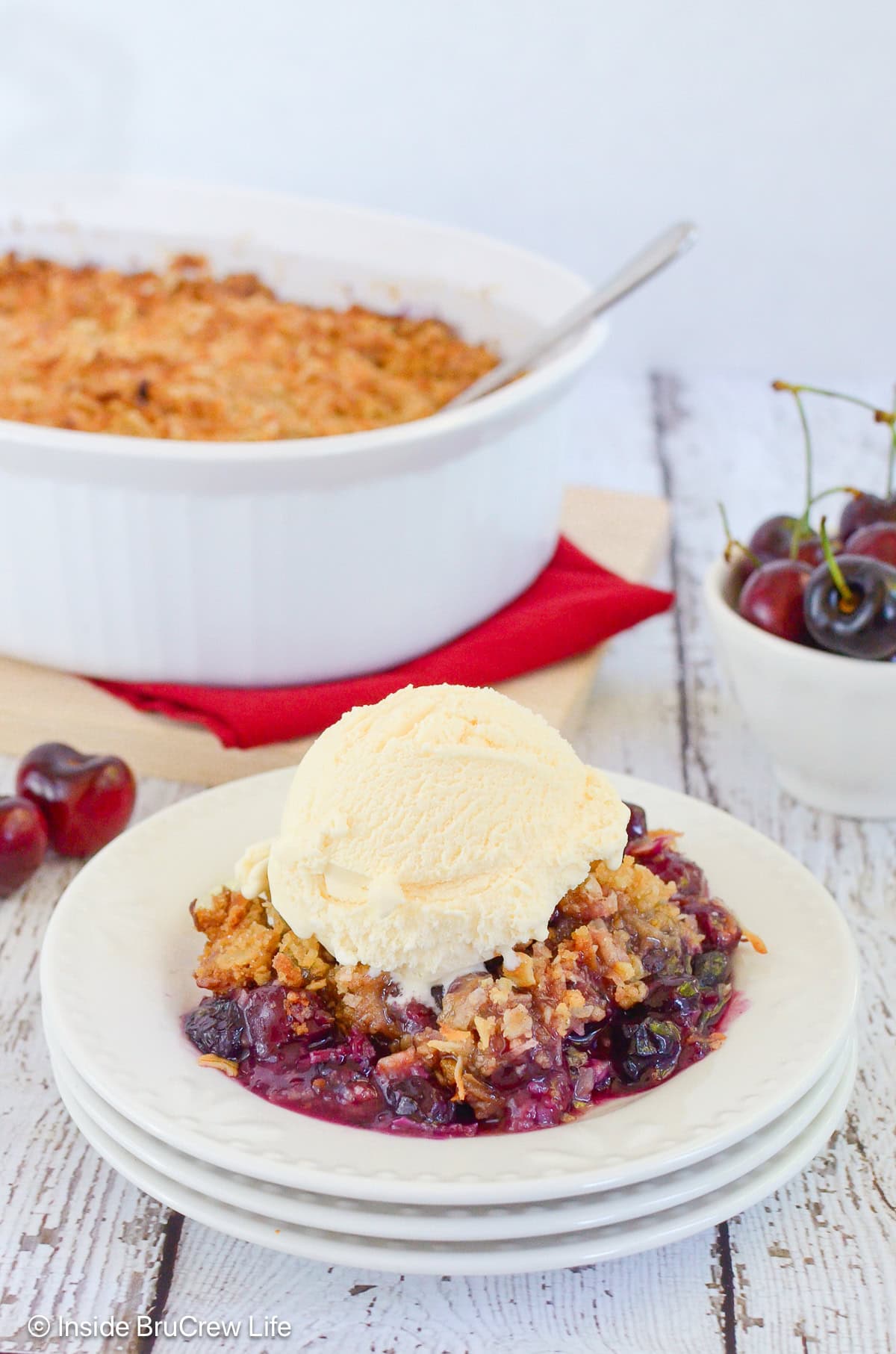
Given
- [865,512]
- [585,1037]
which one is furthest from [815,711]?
[585,1037]

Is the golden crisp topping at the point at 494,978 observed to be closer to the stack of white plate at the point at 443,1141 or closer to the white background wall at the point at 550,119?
the stack of white plate at the point at 443,1141

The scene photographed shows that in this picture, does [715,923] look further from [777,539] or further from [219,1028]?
[777,539]

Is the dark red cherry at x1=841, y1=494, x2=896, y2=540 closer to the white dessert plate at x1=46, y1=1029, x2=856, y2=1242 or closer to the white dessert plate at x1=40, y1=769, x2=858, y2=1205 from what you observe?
the white dessert plate at x1=40, y1=769, x2=858, y2=1205

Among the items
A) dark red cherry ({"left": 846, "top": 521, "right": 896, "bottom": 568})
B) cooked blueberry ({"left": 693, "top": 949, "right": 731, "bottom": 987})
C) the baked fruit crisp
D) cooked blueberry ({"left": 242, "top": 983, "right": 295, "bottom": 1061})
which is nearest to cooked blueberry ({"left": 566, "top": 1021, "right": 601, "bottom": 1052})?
the baked fruit crisp

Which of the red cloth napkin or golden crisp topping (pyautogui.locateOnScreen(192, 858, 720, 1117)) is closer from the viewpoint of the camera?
golden crisp topping (pyautogui.locateOnScreen(192, 858, 720, 1117))

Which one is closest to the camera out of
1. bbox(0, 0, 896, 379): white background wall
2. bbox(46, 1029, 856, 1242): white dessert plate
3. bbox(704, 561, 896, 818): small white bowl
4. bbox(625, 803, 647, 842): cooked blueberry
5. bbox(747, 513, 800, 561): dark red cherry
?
bbox(46, 1029, 856, 1242): white dessert plate

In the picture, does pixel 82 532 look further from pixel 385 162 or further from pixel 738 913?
pixel 385 162
